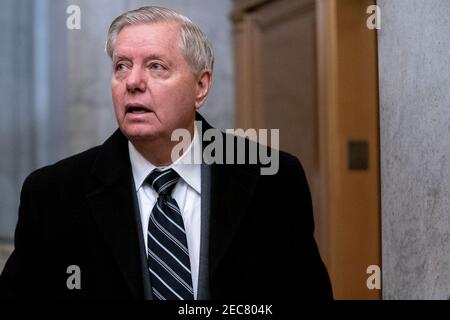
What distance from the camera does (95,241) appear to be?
5.29 ft

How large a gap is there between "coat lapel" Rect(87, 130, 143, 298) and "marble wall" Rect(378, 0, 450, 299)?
725mm

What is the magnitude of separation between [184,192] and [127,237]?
0.17 meters

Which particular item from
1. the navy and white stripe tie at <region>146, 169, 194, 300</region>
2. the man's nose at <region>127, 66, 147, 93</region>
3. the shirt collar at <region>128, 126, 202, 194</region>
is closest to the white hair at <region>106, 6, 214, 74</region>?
the man's nose at <region>127, 66, 147, 93</region>

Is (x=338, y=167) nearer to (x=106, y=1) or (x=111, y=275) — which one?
(x=106, y=1)

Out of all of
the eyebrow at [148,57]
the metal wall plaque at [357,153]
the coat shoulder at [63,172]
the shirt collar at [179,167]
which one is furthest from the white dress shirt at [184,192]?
the metal wall plaque at [357,153]

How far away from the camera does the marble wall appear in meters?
1.80

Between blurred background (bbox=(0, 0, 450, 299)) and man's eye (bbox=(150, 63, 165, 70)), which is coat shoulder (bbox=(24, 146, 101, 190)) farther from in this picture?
blurred background (bbox=(0, 0, 450, 299))

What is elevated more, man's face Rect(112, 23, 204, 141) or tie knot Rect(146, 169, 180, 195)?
man's face Rect(112, 23, 204, 141)

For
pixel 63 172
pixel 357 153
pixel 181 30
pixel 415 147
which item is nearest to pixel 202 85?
pixel 181 30

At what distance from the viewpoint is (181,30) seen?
1657mm

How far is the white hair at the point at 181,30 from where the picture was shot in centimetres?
163

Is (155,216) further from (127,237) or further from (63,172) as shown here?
(63,172)

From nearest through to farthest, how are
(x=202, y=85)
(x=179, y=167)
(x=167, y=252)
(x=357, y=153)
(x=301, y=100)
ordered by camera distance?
(x=167, y=252) → (x=179, y=167) → (x=202, y=85) → (x=357, y=153) → (x=301, y=100)
